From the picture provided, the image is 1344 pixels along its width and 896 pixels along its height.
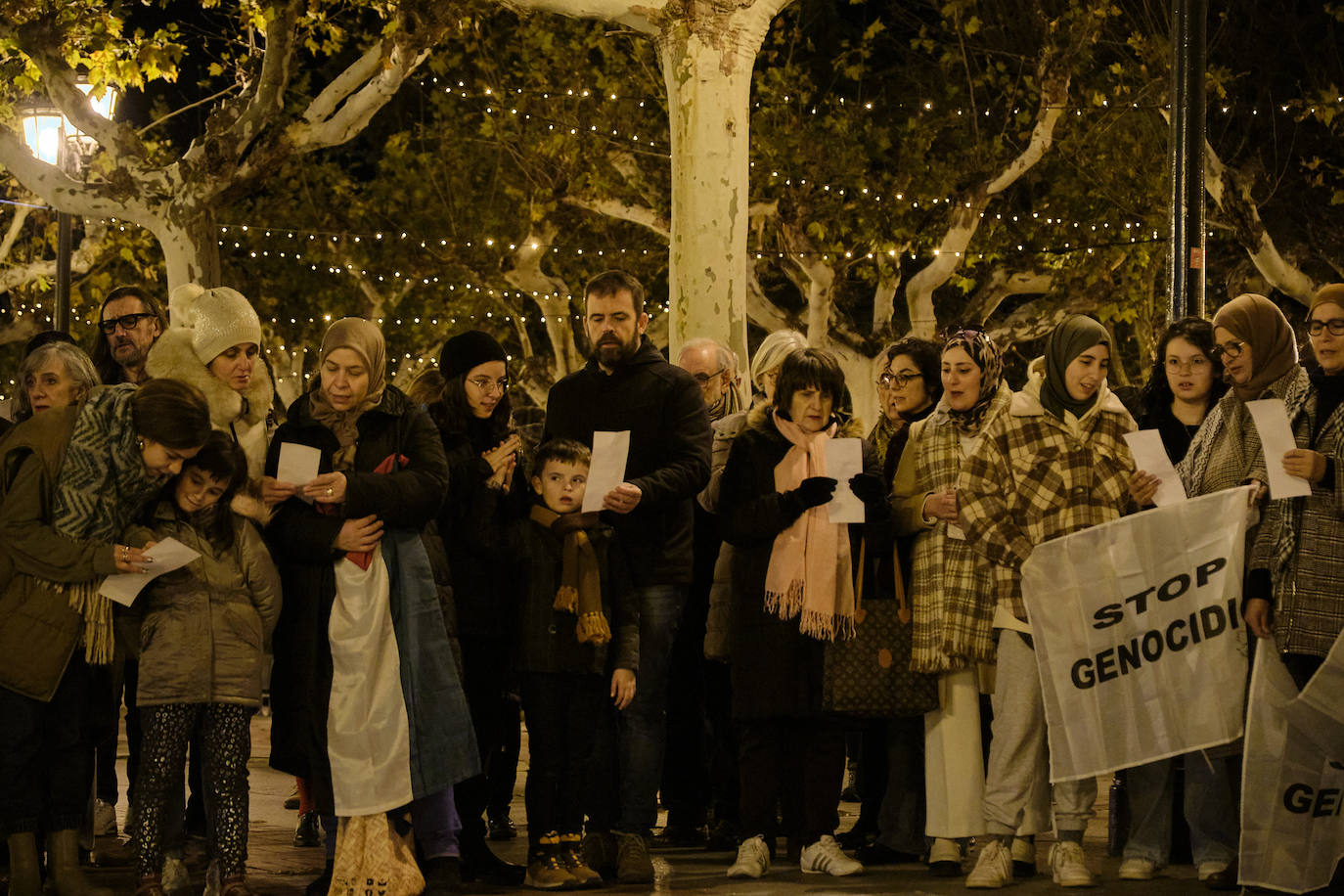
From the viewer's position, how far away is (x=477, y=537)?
6844 millimetres

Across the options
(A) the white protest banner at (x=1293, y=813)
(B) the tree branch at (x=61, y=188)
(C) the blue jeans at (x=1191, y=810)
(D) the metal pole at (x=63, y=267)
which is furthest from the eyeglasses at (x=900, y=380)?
(D) the metal pole at (x=63, y=267)

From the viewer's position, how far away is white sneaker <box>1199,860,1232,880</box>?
263 inches

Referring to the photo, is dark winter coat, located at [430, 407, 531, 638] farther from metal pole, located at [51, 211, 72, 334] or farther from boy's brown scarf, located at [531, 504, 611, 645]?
metal pole, located at [51, 211, 72, 334]

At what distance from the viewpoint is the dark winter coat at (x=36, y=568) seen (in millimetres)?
6246

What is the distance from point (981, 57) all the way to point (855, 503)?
78.8 feet

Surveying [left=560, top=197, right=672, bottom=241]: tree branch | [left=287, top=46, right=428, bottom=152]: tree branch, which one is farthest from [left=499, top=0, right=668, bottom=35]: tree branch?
[left=560, top=197, right=672, bottom=241]: tree branch

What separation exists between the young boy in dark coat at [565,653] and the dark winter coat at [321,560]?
42 centimetres

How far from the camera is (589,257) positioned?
31281 mm

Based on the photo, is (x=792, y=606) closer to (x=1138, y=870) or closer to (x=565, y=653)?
(x=565, y=653)

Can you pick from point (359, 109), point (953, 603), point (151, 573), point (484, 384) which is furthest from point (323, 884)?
point (359, 109)

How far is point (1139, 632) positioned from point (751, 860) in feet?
5.86

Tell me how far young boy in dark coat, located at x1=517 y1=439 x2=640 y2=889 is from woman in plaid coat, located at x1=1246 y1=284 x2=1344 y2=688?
8.00ft

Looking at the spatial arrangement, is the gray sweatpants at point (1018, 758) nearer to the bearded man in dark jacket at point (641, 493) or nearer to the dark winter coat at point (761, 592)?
the dark winter coat at point (761, 592)

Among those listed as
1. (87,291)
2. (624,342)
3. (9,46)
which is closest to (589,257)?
(87,291)
